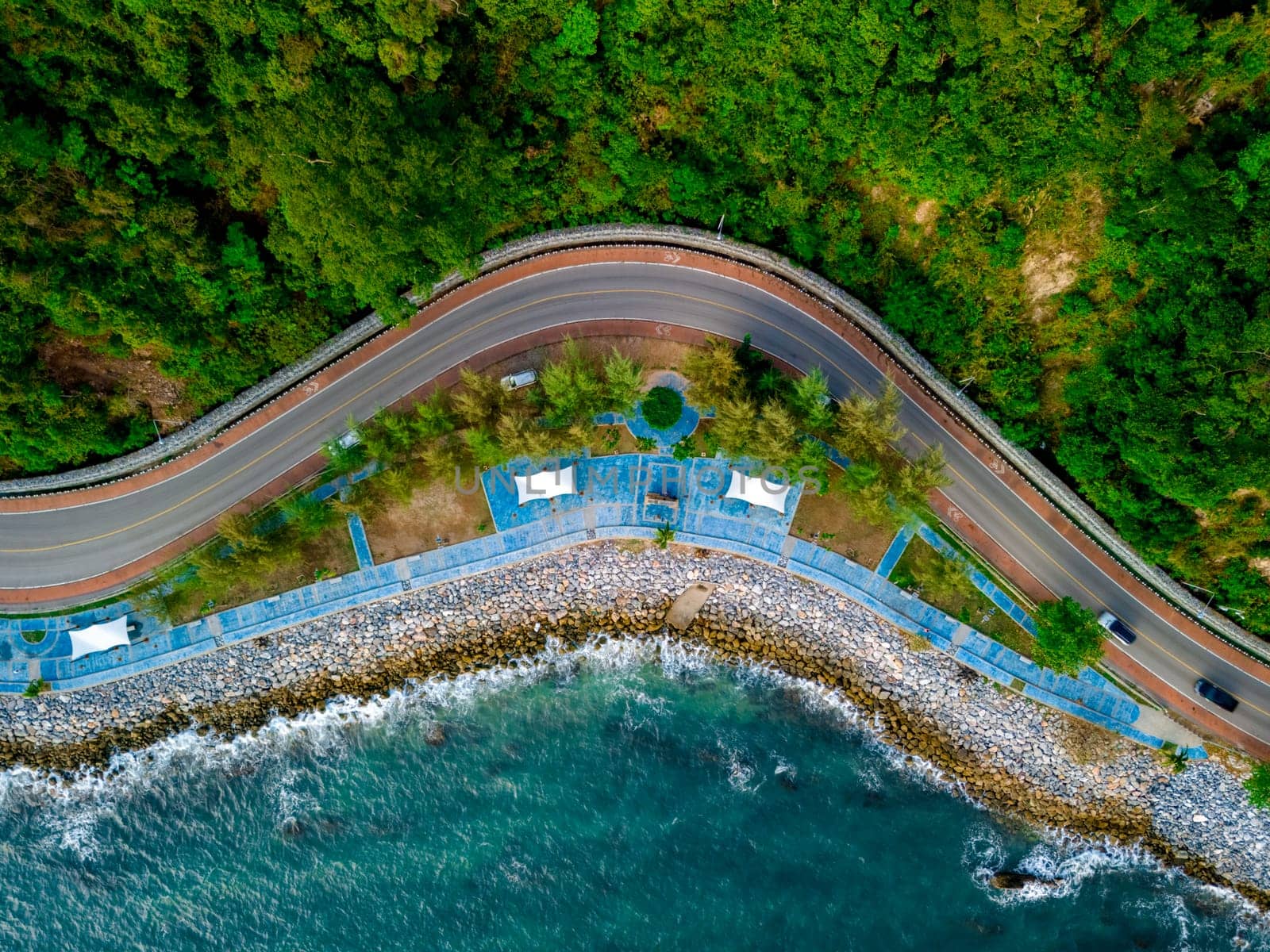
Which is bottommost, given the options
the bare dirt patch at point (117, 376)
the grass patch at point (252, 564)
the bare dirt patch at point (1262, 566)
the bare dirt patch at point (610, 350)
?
the bare dirt patch at point (1262, 566)

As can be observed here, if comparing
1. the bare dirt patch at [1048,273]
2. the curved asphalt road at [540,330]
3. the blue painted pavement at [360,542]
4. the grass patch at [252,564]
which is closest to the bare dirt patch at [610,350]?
the curved asphalt road at [540,330]

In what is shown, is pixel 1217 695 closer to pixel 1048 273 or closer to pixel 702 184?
pixel 1048 273

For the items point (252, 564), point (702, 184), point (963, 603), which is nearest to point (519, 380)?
point (702, 184)

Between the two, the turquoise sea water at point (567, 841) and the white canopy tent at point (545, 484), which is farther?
the turquoise sea water at point (567, 841)

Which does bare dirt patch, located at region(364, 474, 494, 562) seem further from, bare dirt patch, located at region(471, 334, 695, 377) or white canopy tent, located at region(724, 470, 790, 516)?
A: white canopy tent, located at region(724, 470, 790, 516)

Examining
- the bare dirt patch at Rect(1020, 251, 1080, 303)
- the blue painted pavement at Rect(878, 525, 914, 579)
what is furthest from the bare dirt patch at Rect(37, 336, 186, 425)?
the bare dirt patch at Rect(1020, 251, 1080, 303)

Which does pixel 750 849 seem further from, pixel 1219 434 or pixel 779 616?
pixel 1219 434

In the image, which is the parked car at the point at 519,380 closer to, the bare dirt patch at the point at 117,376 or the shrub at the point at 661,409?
the shrub at the point at 661,409
